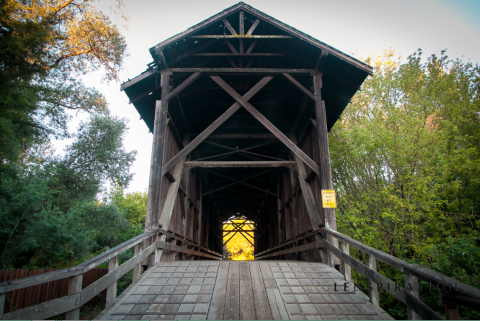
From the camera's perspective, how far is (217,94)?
409 inches

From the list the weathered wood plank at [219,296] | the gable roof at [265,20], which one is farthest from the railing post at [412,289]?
the gable roof at [265,20]

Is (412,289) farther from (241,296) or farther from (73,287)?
(73,287)

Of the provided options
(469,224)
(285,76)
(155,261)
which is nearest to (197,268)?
(155,261)

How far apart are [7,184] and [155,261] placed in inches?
471

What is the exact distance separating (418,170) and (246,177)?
6.89m

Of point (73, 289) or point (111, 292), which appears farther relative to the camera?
point (111, 292)

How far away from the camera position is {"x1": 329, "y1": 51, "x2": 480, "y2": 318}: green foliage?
10.7m

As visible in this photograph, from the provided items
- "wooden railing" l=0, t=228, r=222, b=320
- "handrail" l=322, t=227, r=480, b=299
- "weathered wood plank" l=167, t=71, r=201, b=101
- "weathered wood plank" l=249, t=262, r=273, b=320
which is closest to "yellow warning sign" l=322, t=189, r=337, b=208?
"weathered wood plank" l=249, t=262, r=273, b=320

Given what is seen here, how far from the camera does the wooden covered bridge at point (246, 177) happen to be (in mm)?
3686

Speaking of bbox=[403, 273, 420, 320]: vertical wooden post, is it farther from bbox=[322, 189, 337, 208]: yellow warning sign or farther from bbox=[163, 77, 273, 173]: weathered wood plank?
bbox=[163, 77, 273, 173]: weathered wood plank

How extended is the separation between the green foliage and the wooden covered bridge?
142 inches

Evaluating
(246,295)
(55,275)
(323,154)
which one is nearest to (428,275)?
(246,295)

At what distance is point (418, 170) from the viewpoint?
12.1 metres

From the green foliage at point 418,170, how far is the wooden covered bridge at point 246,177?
3.61 m
